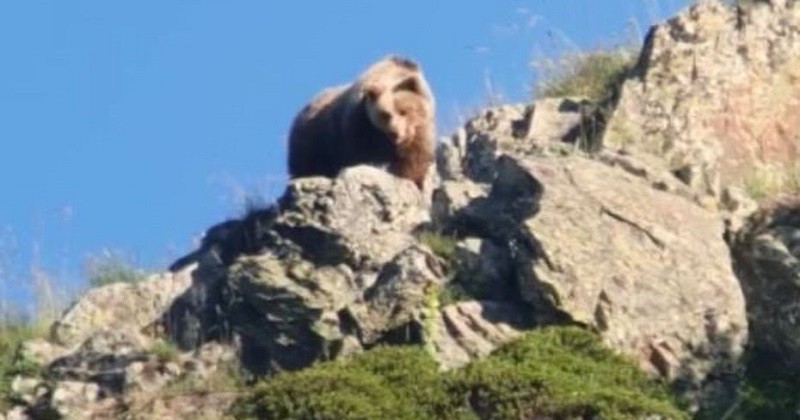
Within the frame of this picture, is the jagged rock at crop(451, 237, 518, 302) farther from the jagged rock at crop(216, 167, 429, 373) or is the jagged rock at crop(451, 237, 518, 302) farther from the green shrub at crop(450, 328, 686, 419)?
the green shrub at crop(450, 328, 686, 419)

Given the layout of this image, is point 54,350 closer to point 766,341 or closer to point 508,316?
point 508,316

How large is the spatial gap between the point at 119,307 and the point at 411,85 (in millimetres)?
5755

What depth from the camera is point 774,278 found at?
18.1m

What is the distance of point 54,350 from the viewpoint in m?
18.8

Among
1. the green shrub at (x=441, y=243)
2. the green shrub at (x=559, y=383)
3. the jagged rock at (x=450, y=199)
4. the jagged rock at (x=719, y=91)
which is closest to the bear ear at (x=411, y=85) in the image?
the jagged rock at (x=719, y=91)

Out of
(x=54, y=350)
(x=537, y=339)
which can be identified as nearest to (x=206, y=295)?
(x=54, y=350)

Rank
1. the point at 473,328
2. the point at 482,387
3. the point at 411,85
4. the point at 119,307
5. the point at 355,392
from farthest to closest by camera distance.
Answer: the point at 411,85 < the point at 119,307 < the point at 473,328 < the point at 355,392 < the point at 482,387

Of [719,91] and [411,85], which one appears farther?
[411,85]

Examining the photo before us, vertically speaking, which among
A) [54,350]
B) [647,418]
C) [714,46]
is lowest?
[647,418]

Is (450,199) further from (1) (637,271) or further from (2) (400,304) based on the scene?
(1) (637,271)

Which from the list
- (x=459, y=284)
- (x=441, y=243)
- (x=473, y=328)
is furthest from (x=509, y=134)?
(x=473, y=328)

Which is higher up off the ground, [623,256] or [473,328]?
[623,256]

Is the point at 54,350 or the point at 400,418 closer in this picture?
the point at 400,418

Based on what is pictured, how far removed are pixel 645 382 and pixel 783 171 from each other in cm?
370
